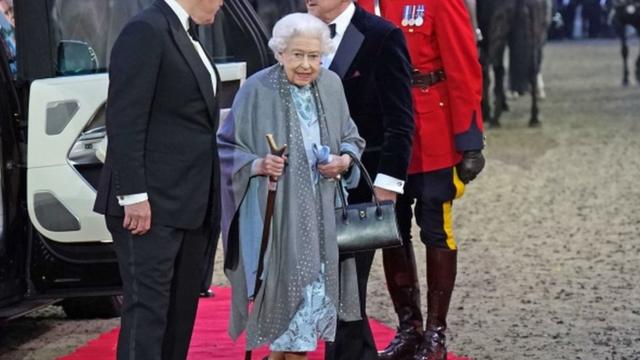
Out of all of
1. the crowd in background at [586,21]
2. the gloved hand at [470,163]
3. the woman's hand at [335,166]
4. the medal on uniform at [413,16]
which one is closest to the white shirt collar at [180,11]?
the woman's hand at [335,166]

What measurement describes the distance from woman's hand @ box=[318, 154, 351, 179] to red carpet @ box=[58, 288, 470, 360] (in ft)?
4.70

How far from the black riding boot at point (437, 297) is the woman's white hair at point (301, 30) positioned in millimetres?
1384

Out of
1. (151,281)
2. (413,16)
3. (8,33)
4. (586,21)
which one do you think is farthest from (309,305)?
(586,21)

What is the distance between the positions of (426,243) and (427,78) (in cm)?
68

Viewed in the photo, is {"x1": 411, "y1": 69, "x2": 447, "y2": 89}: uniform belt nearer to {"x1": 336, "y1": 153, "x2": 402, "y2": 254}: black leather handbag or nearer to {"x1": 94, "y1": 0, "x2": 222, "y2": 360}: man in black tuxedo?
{"x1": 336, "y1": 153, "x2": 402, "y2": 254}: black leather handbag

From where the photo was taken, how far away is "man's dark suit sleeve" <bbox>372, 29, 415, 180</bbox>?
5629 mm

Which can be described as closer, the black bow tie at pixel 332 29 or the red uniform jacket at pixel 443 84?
the black bow tie at pixel 332 29

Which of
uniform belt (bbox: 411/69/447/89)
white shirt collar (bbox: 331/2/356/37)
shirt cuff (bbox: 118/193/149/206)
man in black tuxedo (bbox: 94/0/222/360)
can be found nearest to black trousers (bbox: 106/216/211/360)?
man in black tuxedo (bbox: 94/0/222/360)

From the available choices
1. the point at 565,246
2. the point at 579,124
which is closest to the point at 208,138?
the point at 565,246

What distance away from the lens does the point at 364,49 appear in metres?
5.64

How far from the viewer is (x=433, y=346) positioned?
639cm

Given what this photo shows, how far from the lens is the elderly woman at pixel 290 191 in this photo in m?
5.34

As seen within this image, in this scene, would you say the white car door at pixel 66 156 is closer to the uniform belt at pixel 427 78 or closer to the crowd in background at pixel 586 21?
the uniform belt at pixel 427 78

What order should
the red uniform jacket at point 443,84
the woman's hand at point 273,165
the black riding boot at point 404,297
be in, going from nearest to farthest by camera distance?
the woman's hand at point 273,165, the red uniform jacket at point 443,84, the black riding boot at point 404,297
